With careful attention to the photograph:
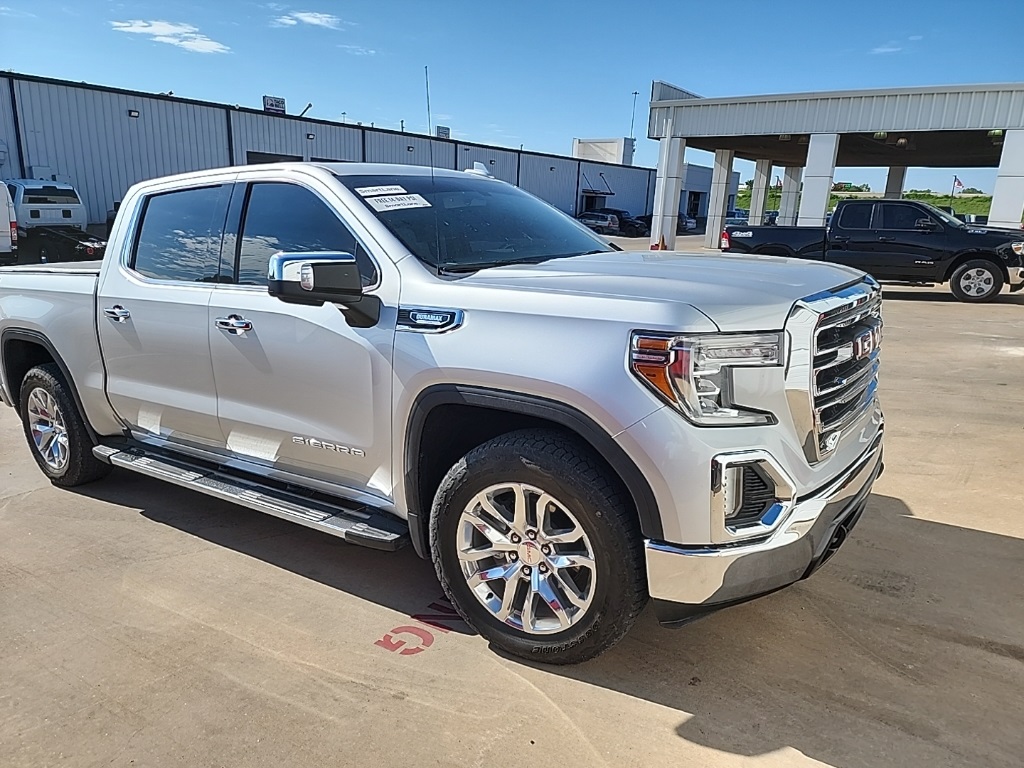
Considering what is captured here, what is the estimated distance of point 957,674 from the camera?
2852 millimetres

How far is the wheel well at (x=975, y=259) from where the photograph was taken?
13777mm

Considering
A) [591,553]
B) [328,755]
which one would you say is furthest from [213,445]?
[591,553]

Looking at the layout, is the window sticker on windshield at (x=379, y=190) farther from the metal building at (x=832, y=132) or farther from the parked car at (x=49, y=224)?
the parked car at (x=49, y=224)

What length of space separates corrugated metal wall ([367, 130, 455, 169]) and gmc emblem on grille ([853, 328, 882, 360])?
104ft

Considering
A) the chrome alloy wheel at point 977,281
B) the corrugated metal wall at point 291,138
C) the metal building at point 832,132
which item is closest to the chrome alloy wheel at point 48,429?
the chrome alloy wheel at point 977,281

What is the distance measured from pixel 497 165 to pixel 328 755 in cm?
4359

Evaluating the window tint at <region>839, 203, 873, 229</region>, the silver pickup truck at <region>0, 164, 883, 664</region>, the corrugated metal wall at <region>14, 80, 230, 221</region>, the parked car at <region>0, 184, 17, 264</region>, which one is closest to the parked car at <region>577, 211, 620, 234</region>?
the corrugated metal wall at <region>14, 80, 230, 221</region>

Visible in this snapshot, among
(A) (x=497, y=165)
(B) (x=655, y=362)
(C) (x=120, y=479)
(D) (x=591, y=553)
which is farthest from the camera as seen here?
(A) (x=497, y=165)

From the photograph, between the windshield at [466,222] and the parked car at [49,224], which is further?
the parked car at [49,224]

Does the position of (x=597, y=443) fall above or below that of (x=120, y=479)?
above

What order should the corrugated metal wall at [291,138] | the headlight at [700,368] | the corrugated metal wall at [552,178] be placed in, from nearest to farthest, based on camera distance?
the headlight at [700,368]
the corrugated metal wall at [291,138]
the corrugated metal wall at [552,178]

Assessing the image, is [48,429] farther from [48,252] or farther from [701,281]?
[48,252]

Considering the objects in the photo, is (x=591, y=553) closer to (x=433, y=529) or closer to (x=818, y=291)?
(x=433, y=529)

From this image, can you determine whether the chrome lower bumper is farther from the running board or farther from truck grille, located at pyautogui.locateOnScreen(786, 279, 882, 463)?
the running board
